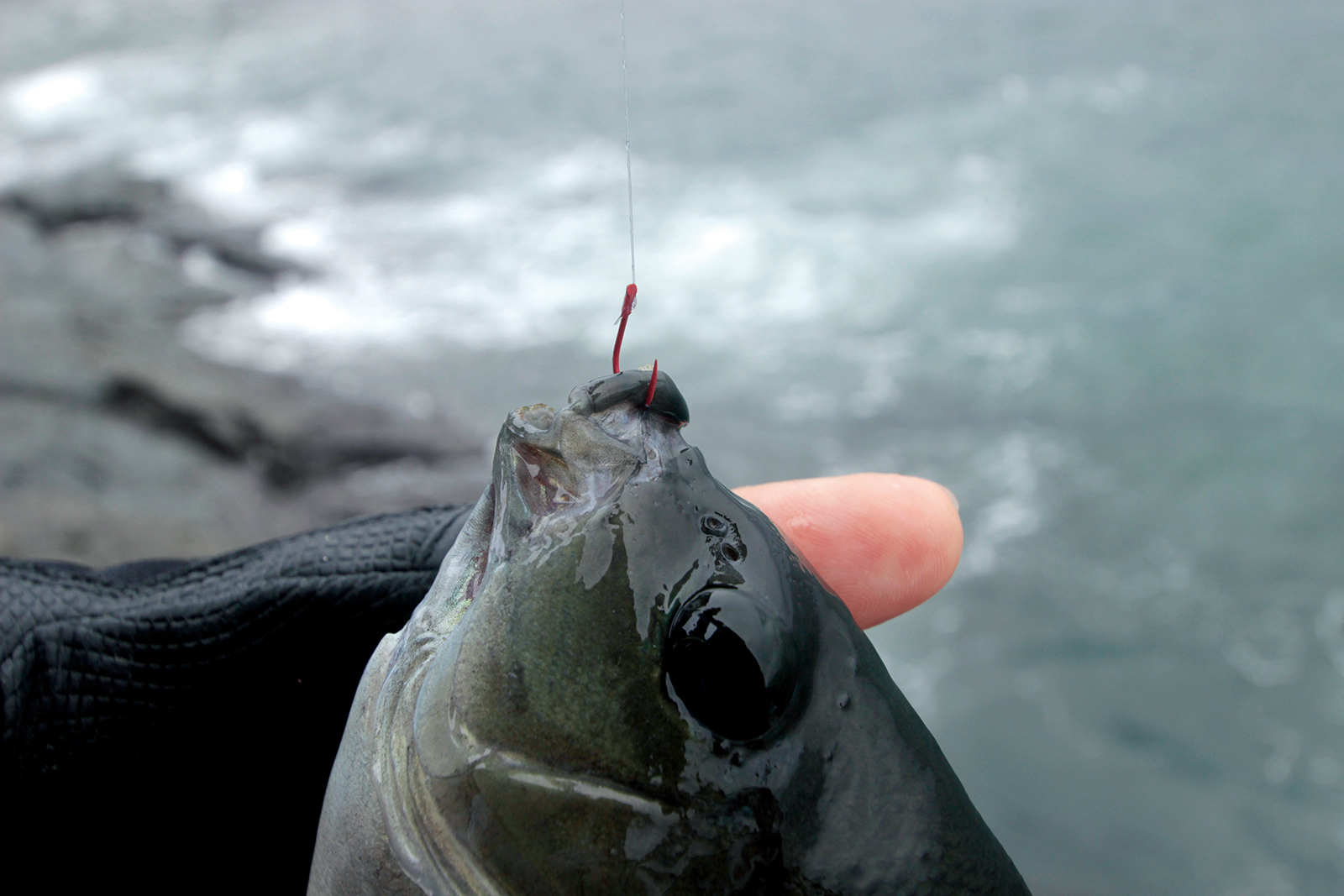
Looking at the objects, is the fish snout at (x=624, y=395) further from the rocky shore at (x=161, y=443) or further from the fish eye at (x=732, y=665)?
the rocky shore at (x=161, y=443)

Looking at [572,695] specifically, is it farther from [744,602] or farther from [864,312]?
[864,312]

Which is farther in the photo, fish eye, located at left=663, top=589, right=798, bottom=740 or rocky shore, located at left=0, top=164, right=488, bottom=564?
rocky shore, located at left=0, top=164, right=488, bottom=564

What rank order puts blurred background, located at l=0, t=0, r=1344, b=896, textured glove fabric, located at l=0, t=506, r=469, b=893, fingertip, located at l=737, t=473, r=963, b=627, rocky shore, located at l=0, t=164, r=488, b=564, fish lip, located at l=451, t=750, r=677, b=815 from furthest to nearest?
blurred background, located at l=0, t=0, r=1344, b=896
rocky shore, located at l=0, t=164, r=488, b=564
fingertip, located at l=737, t=473, r=963, b=627
textured glove fabric, located at l=0, t=506, r=469, b=893
fish lip, located at l=451, t=750, r=677, b=815

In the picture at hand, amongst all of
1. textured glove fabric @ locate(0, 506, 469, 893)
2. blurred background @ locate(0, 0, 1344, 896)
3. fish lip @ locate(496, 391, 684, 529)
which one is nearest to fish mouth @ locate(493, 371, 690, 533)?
fish lip @ locate(496, 391, 684, 529)

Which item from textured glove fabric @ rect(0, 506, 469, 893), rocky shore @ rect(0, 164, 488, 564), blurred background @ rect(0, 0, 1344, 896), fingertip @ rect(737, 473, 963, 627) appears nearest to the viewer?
textured glove fabric @ rect(0, 506, 469, 893)

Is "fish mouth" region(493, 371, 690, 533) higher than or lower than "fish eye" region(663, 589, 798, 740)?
higher

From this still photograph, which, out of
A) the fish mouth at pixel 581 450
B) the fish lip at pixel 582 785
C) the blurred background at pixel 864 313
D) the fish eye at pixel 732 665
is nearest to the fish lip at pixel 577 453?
the fish mouth at pixel 581 450

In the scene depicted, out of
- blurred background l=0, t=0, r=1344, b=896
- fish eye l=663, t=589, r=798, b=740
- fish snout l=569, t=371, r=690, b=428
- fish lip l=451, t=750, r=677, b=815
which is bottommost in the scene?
blurred background l=0, t=0, r=1344, b=896

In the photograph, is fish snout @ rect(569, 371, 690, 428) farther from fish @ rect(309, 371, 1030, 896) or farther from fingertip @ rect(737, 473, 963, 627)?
fingertip @ rect(737, 473, 963, 627)

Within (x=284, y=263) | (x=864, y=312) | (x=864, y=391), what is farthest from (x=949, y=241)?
(x=284, y=263)
